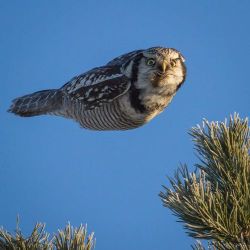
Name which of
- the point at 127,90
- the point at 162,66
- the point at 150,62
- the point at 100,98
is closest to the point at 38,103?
the point at 100,98

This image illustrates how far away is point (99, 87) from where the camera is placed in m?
4.55

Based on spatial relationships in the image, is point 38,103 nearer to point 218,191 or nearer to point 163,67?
point 163,67

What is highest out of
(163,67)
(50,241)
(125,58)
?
(125,58)

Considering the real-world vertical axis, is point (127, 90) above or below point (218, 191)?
above

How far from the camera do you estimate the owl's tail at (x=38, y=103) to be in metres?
5.75

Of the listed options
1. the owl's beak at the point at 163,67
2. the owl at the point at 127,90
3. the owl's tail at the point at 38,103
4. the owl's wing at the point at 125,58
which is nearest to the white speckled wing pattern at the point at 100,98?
the owl at the point at 127,90

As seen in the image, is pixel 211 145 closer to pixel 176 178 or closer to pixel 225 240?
pixel 176 178

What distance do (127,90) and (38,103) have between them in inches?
76.2

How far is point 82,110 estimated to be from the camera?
197 inches

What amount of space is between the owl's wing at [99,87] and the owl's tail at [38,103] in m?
0.69

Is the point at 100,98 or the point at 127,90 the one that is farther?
the point at 100,98

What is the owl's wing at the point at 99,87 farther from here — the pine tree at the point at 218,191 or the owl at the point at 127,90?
the pine tree at the point at 218,191

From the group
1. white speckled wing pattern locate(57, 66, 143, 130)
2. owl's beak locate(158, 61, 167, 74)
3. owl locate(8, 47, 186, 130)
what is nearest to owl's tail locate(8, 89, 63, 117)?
owl locate(8, 47, 186, 130)

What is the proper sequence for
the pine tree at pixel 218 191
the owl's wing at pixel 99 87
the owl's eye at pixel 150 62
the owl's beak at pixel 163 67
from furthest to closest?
the owl's wing at pixel 99 87 < the owl's eye at pixel 150 62 < the owl's beak at pixel 163 67 < the pine tree at pixel 218 191
